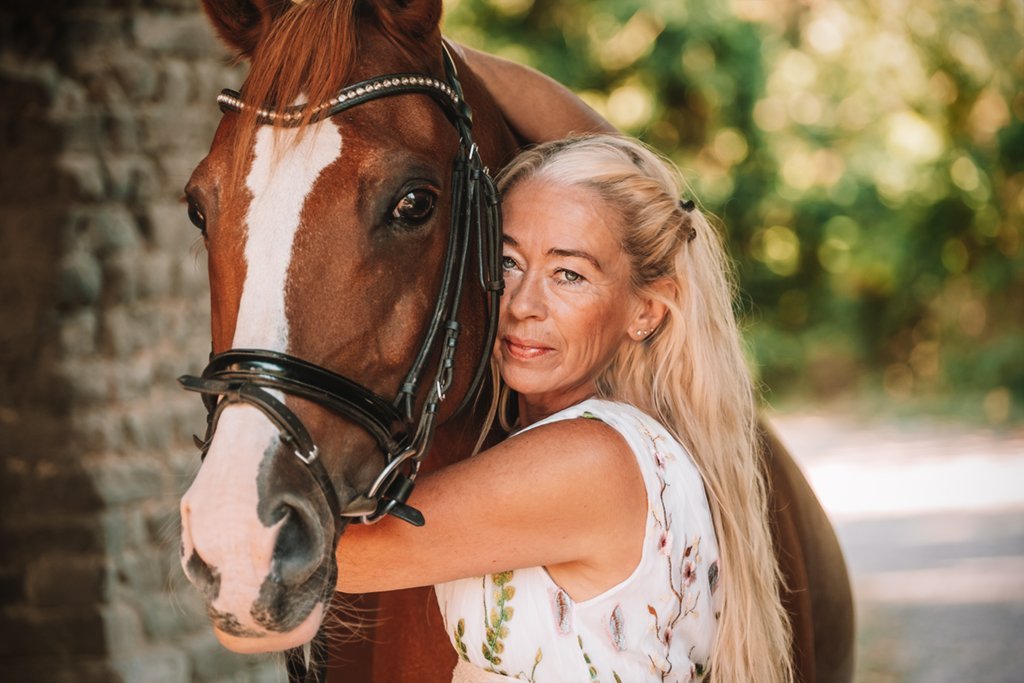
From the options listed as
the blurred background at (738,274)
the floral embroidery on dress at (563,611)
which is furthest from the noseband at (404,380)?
the blurred background at (738,274)

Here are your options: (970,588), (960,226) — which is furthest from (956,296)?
(970,588)

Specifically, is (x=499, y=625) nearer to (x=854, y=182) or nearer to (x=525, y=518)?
(x=525, y=518)

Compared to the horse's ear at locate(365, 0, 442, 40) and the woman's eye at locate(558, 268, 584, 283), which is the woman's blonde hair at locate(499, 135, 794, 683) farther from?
the horse's ear at locate(365, 0, 442, 40)

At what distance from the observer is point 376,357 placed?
1.64 metres

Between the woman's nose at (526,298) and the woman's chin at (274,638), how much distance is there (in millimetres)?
703

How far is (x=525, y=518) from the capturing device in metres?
1.70

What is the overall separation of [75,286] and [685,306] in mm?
2641

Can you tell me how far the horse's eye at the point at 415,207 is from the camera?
168 centimetres

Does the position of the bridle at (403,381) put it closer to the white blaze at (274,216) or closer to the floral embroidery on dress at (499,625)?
the white blaze at (274,216)

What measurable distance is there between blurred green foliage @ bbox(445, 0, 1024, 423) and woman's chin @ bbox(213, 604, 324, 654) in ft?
32.2

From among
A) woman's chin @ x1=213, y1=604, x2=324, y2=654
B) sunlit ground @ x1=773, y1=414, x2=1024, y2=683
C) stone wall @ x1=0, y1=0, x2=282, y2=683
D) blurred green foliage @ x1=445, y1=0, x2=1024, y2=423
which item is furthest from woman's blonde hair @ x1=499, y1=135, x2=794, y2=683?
blurred green foliage @ x1=445, y1=0, x2=1024, y2=423

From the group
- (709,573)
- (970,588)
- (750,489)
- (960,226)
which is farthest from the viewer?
(960,226)

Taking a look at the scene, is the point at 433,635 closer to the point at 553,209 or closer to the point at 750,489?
the point at 750,489

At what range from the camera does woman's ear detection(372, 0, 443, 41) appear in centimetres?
183
